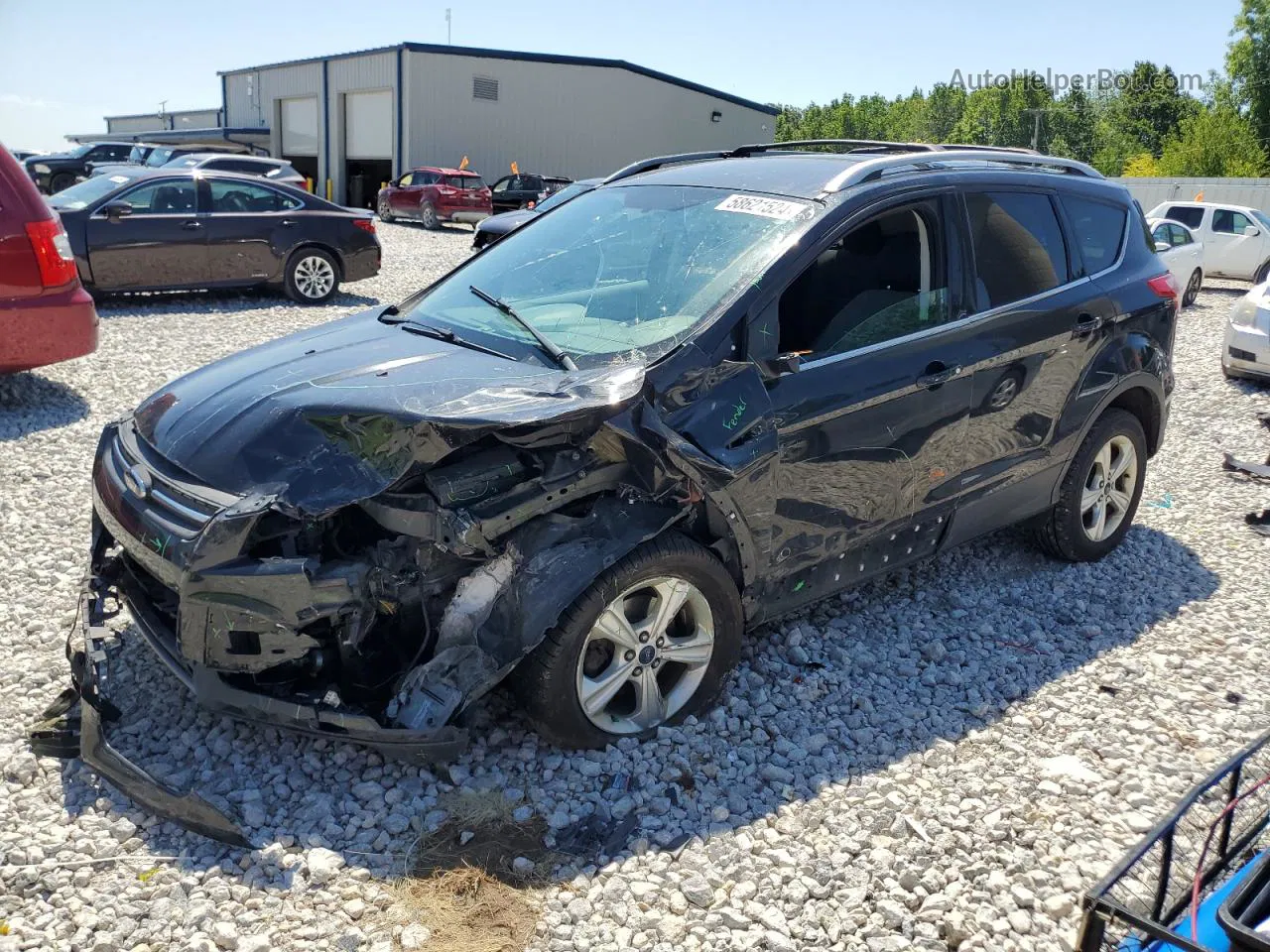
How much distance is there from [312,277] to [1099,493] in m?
9.87

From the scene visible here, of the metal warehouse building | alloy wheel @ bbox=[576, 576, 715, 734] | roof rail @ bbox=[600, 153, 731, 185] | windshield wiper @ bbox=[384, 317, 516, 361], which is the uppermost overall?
the metal warehouse building

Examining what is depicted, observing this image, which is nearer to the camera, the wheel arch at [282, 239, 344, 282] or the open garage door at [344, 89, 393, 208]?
the wheel arch at [282, 239, 344, 282]

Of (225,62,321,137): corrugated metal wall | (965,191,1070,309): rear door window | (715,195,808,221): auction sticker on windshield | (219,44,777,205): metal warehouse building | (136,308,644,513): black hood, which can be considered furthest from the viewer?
(225,62,321,137): corrugated metal wall

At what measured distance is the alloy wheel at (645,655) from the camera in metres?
3.31

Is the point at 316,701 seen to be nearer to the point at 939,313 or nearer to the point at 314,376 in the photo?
the point at 314,376

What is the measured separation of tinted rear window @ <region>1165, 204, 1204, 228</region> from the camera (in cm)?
1933

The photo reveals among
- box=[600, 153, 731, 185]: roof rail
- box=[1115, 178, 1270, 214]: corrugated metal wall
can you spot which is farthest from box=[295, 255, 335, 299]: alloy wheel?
box=[1115, 178, 1270, 214]: corrugated metal wall

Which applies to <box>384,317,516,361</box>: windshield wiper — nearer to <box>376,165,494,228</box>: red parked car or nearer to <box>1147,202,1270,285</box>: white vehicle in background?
<box>1147,202,1270,285</box>: white vehicle in background

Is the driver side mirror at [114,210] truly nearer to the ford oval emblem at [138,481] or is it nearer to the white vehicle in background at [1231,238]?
the ford oval emblem at [138,481]

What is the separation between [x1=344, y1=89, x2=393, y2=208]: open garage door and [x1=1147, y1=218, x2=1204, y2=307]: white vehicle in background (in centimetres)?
2523

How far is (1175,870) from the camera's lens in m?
2.41

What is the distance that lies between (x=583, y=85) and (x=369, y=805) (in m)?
35.4

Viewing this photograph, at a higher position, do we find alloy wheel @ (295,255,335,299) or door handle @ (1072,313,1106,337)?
door handle @ (1072,313,1106,337)

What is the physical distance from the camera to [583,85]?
35.3m
